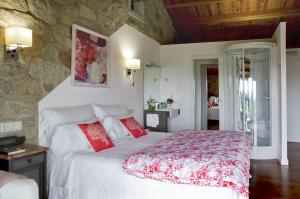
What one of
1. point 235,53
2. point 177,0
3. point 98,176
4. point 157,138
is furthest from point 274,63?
point 98,176

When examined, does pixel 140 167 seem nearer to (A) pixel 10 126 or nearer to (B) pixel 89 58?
(A) pixel 10 126

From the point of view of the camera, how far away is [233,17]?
583cm

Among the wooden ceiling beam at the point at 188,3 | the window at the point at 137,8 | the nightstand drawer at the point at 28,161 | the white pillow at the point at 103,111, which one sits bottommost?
the nightstand drawer at the point at 28,161

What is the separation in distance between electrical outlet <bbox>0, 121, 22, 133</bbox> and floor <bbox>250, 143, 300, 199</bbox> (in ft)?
8.60

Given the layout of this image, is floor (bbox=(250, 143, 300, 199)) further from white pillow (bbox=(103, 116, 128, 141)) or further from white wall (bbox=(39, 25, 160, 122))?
white wall (bbox=(39, 25, 160, 122))

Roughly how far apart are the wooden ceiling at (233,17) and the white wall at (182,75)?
91 centimetres

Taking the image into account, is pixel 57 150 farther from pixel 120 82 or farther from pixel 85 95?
pixel 120 82

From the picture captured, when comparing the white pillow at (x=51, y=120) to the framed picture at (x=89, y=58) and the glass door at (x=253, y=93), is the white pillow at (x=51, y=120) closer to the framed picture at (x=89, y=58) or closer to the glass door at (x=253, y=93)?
the framed picture at (x=89, y=58)

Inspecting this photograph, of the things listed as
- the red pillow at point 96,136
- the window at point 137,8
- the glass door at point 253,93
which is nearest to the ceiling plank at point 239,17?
the glass door at point 253,93

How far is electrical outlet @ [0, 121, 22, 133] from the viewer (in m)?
2.25

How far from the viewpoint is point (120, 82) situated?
422cm

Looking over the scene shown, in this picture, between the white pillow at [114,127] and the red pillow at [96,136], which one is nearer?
the red pillow at [96,136]

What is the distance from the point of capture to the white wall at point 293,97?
6312 millimetres

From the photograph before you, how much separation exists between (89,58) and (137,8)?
2.15 meters
